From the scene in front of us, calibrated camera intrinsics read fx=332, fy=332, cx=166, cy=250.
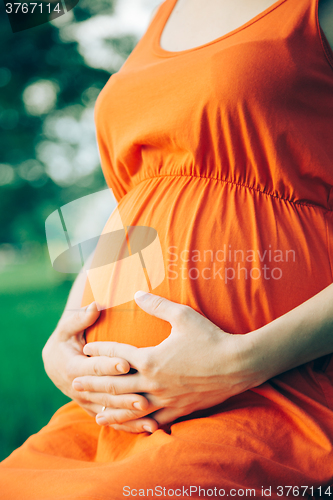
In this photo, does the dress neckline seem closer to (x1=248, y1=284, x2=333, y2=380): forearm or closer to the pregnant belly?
the pregnant belly

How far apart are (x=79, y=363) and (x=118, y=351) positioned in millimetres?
112

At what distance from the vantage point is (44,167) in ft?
9.34

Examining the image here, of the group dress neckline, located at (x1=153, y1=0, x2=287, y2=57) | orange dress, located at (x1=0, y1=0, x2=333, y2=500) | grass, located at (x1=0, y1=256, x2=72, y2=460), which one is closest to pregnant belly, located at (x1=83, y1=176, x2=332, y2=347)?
orange dress, located at (x1=0, y1=0, x2=333, y2=500)

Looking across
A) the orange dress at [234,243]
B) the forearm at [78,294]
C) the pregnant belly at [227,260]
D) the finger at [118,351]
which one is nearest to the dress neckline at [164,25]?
the orange dress at [234,243]

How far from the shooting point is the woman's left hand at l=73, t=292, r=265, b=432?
0.53 meters

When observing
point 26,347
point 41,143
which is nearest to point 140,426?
point 26,347

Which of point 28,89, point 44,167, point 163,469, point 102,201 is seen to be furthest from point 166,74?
point 28,89

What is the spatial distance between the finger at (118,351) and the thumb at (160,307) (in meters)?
0.06

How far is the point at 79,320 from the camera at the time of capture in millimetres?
706

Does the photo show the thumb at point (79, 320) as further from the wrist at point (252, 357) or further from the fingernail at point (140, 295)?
the wrist at point (252, 357)

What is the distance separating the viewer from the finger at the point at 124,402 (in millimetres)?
579

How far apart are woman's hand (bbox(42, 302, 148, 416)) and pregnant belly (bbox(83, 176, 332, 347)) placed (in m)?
0.04

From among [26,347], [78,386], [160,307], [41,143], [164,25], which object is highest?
[164,25]

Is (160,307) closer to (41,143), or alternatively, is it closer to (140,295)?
(140,295)
